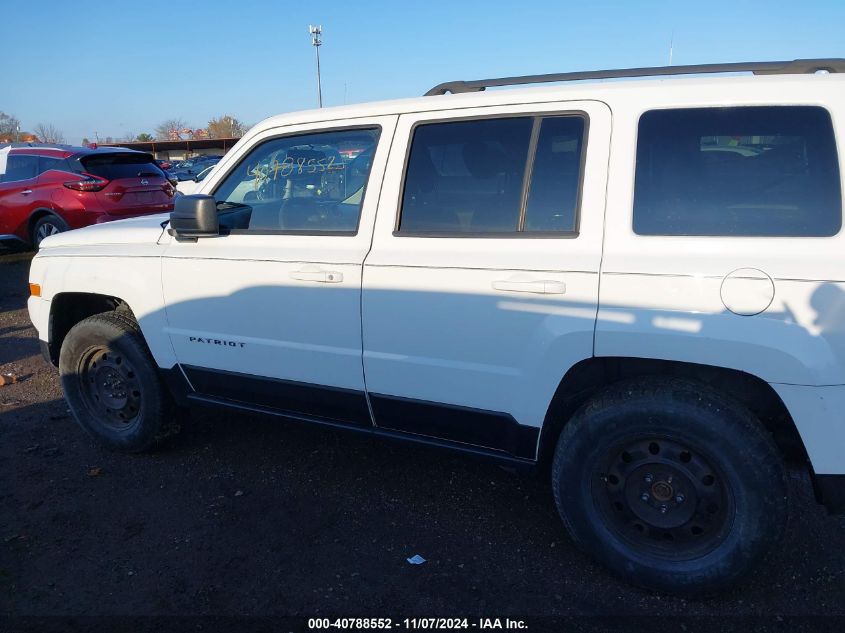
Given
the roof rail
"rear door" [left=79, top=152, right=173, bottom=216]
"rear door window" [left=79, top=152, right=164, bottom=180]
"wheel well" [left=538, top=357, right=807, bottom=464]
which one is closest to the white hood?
the roof rail

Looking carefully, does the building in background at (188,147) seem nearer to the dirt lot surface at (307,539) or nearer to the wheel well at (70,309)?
the wheel well at (70,309)

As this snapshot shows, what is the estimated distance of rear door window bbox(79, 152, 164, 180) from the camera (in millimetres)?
9062

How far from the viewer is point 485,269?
8.55ft

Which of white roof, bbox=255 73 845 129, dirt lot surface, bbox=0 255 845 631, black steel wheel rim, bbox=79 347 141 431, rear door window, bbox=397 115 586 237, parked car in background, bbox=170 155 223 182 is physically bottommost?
dirt lot surface, bbox=0 255 845 631

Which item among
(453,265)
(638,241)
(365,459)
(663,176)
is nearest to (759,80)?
(663,176)

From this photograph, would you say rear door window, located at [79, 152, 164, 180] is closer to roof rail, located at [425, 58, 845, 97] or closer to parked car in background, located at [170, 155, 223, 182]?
roof rail, located at [425, 58, 845, 97]

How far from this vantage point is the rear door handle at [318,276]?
2904 millimetres

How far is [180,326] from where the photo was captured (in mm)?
3434

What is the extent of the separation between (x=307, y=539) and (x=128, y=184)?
7.73 m

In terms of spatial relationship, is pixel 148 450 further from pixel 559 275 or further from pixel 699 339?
pixel 699 339

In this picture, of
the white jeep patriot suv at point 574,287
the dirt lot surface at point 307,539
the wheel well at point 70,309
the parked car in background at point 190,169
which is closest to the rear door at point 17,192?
the wheel well at point 70,309

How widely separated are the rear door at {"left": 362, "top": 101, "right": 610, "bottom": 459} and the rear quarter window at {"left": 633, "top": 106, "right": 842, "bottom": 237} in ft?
0.64

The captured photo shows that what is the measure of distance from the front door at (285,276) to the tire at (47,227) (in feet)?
23.0

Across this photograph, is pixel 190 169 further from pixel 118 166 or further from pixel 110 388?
pixel 110 388
